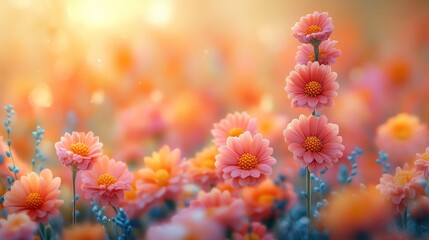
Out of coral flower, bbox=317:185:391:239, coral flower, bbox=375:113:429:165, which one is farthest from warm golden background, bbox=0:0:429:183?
coral flower, bbox=317:185:391:239

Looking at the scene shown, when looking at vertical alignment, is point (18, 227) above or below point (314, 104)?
below

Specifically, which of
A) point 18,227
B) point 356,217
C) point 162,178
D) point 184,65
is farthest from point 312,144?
point 184,65

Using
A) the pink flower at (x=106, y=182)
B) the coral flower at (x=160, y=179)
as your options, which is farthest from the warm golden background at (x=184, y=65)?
the pink flower at (x=106, y=182)

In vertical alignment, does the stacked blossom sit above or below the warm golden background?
below

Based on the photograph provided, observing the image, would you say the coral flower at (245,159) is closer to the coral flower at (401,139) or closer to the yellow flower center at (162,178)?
the yellow flower center at (162,178)

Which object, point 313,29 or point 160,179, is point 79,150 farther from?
point 313,29

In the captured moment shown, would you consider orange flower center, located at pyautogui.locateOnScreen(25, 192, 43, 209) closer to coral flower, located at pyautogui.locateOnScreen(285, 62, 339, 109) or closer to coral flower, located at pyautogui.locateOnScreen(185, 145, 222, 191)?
coral flower, located at pyautogui.locateOnScreen(185, 145, 222, 191)
